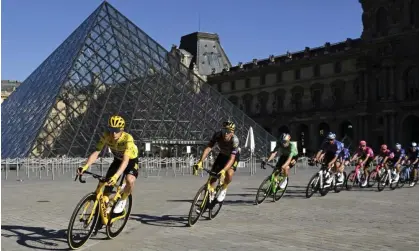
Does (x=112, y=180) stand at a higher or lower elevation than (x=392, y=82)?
lower

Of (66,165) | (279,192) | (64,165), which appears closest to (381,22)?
(66,165)

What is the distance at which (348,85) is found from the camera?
60094 mm

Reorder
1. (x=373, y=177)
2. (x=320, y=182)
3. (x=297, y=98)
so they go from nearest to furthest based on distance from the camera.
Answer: (x=320, y=182)
(x=373, y=177)
(x=297, y=98)

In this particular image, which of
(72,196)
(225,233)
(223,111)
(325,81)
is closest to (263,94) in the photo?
(325,81)

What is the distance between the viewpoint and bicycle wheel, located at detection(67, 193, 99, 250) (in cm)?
629

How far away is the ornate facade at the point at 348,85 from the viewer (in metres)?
52.1

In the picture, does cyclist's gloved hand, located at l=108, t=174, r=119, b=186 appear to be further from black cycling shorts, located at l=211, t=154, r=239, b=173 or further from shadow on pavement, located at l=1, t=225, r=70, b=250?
black cycling shorts, located at l=211, t=154, r=239, b=173

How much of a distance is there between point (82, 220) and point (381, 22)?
52.0 metres

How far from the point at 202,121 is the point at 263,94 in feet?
114

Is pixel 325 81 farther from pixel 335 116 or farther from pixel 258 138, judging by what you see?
pixel 258 138

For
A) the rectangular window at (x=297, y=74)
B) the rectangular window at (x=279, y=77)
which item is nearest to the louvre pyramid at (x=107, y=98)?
the rectangular window at (x=297, y=74)


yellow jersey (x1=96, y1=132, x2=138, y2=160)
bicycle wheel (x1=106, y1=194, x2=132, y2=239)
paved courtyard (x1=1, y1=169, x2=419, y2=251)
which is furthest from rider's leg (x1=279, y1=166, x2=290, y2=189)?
yellow jersey (x1=96, y1=132, x2=138, y2=160)

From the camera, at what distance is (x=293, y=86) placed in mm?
67000

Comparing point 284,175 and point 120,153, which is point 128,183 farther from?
point 284,175
